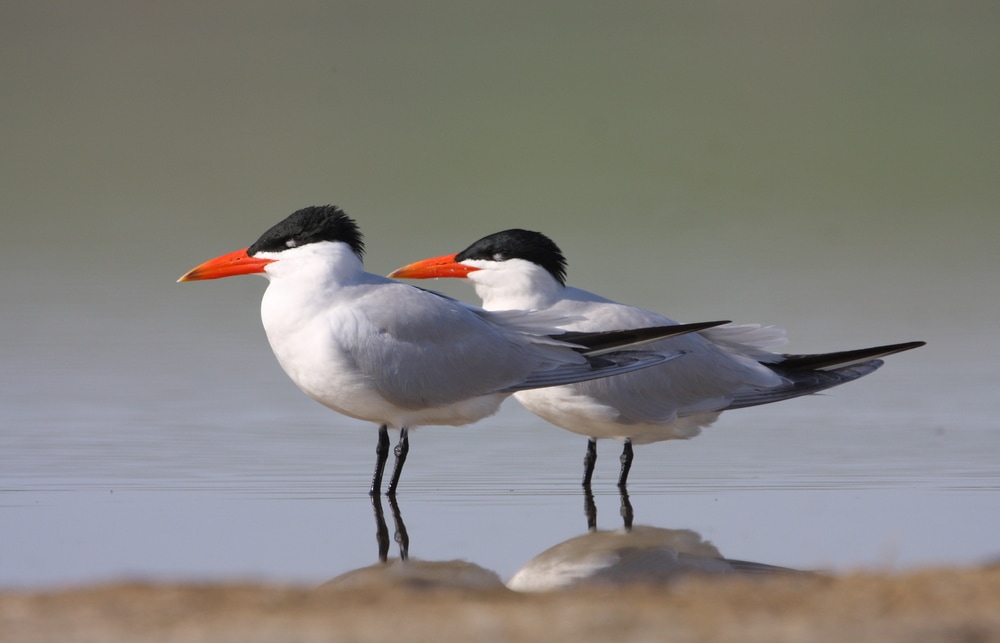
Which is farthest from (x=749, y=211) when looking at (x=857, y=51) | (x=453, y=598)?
(x=857, y=51)

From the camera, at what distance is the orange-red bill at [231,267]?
707 cm

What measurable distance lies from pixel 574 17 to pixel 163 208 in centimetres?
2532

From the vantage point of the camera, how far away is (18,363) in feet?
32.3

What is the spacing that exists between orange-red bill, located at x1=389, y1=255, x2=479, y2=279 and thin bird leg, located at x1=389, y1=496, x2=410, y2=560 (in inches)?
54.1

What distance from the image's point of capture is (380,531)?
6219 mm

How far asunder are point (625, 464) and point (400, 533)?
1344mm

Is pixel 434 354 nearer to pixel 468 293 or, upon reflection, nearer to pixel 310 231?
pixel 310 231

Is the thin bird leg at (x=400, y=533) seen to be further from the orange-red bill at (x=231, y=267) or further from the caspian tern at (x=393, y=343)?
the orange-red bill at (x=231, y=267)

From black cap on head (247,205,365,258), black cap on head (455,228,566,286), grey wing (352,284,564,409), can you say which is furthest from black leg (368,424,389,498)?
black cap on head (455,228,566,286)

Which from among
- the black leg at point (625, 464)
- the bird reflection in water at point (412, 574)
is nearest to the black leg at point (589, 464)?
the black leg at point (625, 464)

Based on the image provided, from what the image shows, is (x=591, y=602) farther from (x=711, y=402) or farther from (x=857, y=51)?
(x=857, y=51)

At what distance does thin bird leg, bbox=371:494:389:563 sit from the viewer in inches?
233

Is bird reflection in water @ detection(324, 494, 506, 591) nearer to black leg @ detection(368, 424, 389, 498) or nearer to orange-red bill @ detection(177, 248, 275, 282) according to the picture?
black leg @ detection(368, 424, 389, 498)

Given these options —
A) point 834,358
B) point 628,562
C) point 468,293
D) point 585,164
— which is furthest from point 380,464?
point 585,164
